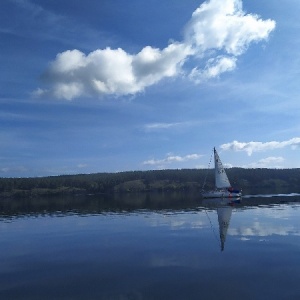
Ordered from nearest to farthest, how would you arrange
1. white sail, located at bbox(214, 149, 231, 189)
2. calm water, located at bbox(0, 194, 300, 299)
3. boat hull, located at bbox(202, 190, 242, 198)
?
1. calm water, located at bbox(0, 194, 300, 299)
2. boat hull, located at bbox(202, 190, 242, 198)
3. white sail, located at bbox(214, 149, 231, 189)

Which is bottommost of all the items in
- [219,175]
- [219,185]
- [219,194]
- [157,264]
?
[157,264]

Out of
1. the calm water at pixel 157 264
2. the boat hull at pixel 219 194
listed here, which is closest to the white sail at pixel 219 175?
the boat hull at pixel 219 194

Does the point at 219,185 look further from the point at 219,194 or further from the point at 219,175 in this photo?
the point at 219,194

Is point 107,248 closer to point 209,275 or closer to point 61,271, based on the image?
point 61,271

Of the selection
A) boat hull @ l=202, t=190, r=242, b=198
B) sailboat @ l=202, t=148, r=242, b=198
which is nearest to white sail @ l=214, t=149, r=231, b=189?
sailboat @ l=202, t=148, r=242, b=198

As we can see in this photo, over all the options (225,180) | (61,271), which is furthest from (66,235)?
(225,180)

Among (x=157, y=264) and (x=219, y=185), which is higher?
(x=219, y=185)

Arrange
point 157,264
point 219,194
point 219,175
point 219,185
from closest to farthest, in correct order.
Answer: point 157,264 → point 219,194 → point 219,185 → point 219,175

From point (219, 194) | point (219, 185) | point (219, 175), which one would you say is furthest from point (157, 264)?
point (219, 175)

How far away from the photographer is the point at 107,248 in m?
42.5

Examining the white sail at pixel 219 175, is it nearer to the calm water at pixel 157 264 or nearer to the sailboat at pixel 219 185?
the sailboat at pixel 219 185

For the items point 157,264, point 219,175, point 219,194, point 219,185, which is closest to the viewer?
point 157,264

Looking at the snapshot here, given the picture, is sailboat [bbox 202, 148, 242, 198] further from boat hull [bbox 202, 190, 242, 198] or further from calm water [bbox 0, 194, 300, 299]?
calm water [bbox 0, 194, 300, 299]

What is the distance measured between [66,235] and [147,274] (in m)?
29.1
